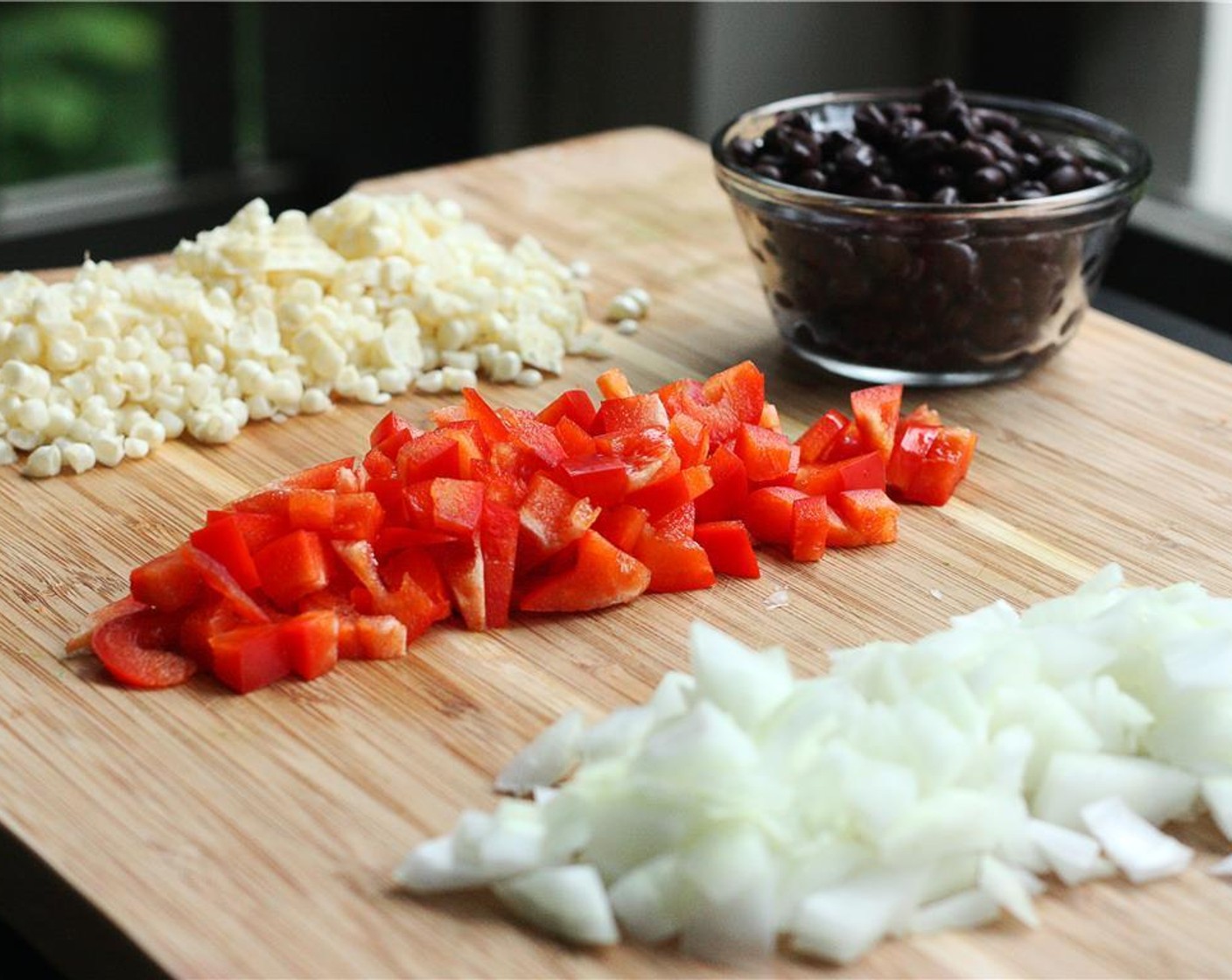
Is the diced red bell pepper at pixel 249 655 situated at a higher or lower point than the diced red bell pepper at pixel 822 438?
lower

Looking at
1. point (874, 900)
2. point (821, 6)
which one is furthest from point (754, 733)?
point (821, 6)

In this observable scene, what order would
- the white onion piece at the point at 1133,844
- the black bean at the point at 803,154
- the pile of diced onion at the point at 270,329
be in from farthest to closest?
1. the black bean at the point at 803,154
2. the pile of diced onion at the point at 270,329
3. the white onion piece at the point at 1133,844

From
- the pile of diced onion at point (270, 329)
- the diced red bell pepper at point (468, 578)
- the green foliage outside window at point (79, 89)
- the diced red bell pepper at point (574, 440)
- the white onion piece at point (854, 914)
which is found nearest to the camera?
the white onion piece at point (854, 914)

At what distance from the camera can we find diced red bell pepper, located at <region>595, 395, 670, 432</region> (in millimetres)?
1748

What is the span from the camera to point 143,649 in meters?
1.53

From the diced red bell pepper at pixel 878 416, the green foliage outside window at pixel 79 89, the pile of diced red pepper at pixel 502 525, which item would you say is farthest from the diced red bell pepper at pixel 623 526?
the green foliage outside window at pixel 79 89

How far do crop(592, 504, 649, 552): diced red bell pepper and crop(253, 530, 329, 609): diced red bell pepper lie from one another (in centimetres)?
27

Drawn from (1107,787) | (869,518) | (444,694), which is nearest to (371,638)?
(444,694)

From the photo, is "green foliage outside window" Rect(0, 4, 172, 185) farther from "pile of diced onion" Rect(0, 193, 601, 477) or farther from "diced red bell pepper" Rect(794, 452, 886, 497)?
"diced red bell pepper" Rect(794, 452, 886, 497)

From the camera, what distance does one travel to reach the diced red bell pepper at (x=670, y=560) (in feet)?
5.44

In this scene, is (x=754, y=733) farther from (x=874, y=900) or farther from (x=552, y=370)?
(x=552, y=370)

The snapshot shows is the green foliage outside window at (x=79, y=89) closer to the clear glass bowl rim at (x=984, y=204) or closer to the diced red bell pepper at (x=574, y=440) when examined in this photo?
the clear glass bowl rim at (x=984, y=204)

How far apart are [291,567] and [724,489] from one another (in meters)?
A: 0.46

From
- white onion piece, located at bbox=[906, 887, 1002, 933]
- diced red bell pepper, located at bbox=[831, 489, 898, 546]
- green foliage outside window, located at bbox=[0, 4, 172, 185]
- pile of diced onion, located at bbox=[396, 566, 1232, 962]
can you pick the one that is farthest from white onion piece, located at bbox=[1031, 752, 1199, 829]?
green foliage outside window, located at bbox=[0, 4, 172, 185]
